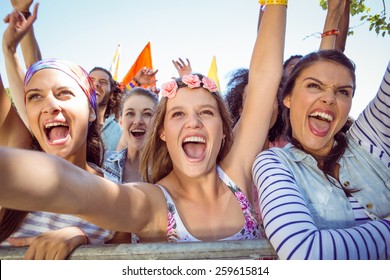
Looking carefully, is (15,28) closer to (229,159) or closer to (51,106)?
(51,106)

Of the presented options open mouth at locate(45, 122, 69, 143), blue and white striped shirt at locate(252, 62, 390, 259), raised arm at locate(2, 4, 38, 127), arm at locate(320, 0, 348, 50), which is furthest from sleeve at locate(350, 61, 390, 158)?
raised arm at locate(2, 4, 38, 127)

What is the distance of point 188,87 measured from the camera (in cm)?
172

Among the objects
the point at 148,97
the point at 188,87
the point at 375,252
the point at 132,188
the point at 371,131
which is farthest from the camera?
the point at 148,97

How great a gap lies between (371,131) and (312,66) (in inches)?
14.6

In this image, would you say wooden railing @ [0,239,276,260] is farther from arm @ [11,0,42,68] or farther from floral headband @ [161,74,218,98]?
arm @ [11,0,42,68]

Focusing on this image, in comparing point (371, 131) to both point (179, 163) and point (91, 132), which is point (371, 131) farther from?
point (91, 132)

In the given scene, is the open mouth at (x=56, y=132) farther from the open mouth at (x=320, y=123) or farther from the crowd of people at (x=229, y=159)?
the open mouth at (x=320, y=123)

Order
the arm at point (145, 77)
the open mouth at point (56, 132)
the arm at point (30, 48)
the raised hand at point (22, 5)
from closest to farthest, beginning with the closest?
1. the open mouth at point (56, 132)
2. the raised hand at point (22, 5)
3. the arm at point (30, 48)
4. the arm at point (145, 77)

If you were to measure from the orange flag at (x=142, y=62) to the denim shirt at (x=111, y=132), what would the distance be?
6.24ft

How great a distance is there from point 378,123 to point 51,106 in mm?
1375

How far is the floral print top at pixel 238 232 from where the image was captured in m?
1.40

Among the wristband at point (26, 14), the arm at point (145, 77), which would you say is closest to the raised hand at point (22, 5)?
the wristband at point (26, 14)

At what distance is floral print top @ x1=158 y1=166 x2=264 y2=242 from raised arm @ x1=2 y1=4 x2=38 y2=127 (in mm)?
1057
